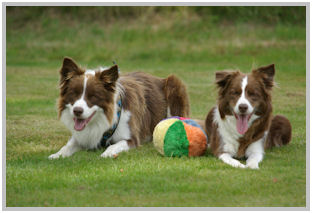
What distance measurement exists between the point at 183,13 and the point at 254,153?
1422 centimetres

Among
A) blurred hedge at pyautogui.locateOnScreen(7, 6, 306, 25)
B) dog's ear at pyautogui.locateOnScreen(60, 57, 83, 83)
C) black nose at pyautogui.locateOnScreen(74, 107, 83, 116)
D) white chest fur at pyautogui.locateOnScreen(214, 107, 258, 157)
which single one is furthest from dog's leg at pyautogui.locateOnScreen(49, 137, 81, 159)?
blurred hedge at pyautogui.locateOnScreen(7, 6, 306, 25)

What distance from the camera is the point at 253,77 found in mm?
6809

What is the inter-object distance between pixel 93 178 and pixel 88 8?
1628 cm

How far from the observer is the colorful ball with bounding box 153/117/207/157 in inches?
278

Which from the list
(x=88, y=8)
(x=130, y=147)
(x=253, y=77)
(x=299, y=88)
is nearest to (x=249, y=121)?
(x=253, y=77)

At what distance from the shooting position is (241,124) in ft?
22.5

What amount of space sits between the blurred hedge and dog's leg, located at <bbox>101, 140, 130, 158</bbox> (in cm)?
1334

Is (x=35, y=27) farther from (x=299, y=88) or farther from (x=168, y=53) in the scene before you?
(x=299, y=88)

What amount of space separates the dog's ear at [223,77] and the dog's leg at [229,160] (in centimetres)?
101

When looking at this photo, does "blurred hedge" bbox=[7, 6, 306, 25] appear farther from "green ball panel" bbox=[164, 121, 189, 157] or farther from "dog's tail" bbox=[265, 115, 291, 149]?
"green ball panel" bbox=[164, 121, 189, 157]

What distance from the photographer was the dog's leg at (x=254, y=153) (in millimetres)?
6581

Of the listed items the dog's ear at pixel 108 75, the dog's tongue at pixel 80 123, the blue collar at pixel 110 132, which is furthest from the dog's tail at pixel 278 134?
the dog's tongue at pixel 80 123

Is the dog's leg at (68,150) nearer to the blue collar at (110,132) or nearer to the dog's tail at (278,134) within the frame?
the blue collar at (110,132)

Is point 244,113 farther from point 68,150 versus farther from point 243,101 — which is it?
point 68,150
